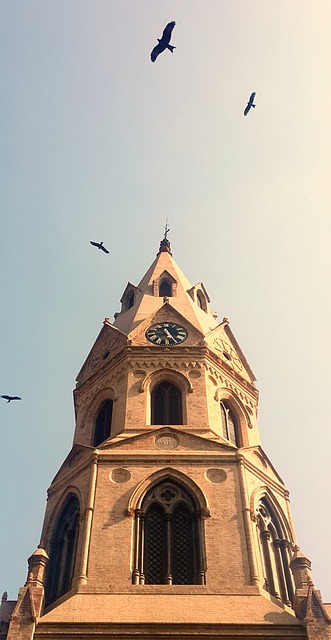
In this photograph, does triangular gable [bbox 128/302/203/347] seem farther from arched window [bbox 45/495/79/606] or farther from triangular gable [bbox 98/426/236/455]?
arched window [bbox 45/495/79/606]

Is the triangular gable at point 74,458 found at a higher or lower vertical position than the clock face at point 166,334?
lower

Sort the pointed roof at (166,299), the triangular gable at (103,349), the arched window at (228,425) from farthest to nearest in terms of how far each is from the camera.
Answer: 1. the pointed roof at (166,299)
2. the triangular gable at (103,349)
3. the arched window at (228,425)

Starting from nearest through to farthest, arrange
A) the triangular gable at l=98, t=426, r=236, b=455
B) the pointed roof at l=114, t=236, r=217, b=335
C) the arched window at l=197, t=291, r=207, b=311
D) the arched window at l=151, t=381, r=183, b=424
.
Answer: the triangular gable at l=98, t=426, r=236, b=455 < the arched window at l=151, t=381, r=183, b=424 < the pointed roof at l=114, t=236, r=217, b=335 < the arched window at l=197, t=291, r=207, b=311

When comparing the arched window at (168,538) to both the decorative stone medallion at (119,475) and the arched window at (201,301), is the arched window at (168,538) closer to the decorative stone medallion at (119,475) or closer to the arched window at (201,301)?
the decorative stone medallion at (119,475)

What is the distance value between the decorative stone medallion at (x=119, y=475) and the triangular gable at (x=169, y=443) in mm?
1062

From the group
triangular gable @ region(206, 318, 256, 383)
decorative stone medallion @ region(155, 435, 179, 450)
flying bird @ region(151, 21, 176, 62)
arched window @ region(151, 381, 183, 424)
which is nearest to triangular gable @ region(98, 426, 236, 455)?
decorative stone medallion @ region(155, 435, 179, 450)

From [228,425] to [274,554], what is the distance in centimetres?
642

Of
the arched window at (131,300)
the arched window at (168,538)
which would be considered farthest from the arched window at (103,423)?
the arched window at (131,300)

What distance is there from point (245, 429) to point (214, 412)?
81.5 inches

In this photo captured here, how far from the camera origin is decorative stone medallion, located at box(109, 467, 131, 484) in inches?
1011

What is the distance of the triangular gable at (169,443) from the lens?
26.9 meters

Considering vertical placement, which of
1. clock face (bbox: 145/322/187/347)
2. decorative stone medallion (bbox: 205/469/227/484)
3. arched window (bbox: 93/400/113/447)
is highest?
clock face (bbox: 145/322/187/347)

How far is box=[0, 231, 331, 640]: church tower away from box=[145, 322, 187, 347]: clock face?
78mm

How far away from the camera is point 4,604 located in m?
23.3
